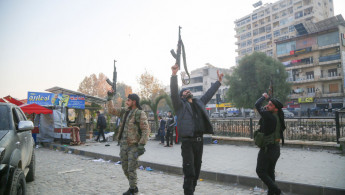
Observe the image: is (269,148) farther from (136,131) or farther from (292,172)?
(136,131)

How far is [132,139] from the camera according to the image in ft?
14.3

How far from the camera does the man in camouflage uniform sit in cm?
429

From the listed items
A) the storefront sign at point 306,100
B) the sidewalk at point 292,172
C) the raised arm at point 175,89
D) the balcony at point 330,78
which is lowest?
the sidewalk at point 292,172

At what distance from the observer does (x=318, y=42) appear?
43.4 metres

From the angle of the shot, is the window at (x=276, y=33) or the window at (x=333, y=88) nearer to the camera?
the window at (x=333, y=88)

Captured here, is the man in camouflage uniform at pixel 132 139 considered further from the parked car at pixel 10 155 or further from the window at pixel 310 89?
the window at pixel 310 89

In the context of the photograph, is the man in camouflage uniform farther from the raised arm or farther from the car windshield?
the car windshield

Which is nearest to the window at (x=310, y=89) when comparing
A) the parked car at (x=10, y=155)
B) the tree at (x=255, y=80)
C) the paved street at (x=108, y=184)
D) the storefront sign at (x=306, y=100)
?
the storefront sign at (x=306, y=100)

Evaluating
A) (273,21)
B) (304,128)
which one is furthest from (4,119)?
(273,21)

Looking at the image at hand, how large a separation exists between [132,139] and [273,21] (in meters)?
65.5

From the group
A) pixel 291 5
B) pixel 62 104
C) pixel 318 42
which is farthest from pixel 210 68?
pixel 62 104

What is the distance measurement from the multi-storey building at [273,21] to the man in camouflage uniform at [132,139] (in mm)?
52886

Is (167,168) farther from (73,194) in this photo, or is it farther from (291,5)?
(291,5)

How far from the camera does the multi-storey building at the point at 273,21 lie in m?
54.3
